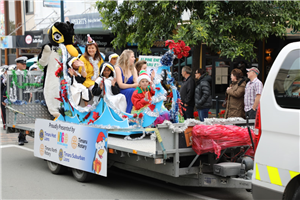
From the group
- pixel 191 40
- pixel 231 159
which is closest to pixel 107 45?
pixel 191 40

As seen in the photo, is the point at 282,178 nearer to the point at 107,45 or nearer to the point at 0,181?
the point at 0,181

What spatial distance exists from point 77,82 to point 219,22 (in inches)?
148

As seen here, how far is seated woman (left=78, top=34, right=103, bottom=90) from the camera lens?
293 inches

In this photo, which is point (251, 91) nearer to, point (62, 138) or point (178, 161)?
point (178, 161)

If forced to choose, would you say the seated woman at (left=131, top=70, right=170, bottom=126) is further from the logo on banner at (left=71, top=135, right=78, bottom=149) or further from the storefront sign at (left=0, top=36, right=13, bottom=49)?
the storefront sign at (left=0, top=36, right=13, bottom=49)

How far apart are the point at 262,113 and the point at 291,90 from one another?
35 centimetres

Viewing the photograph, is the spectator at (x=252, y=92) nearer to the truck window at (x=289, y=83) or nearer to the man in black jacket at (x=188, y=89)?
the man in black jacket at (x=188, y=89)

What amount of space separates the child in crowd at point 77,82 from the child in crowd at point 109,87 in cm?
42

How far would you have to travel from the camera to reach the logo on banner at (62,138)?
6.46m

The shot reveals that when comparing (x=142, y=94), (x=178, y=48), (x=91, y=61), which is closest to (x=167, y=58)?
(x=178, y=48)

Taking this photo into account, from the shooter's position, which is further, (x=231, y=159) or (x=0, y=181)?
(x=0, y=181)

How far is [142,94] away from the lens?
652 centimetres

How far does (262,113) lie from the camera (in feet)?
12.2

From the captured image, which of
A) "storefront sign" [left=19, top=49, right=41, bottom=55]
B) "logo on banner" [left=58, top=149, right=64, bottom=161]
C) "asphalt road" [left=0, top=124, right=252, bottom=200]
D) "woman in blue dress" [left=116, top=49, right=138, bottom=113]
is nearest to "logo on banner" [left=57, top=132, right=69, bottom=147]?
"logo on banner" [left=58, top=149, right=64, bottom=161]
